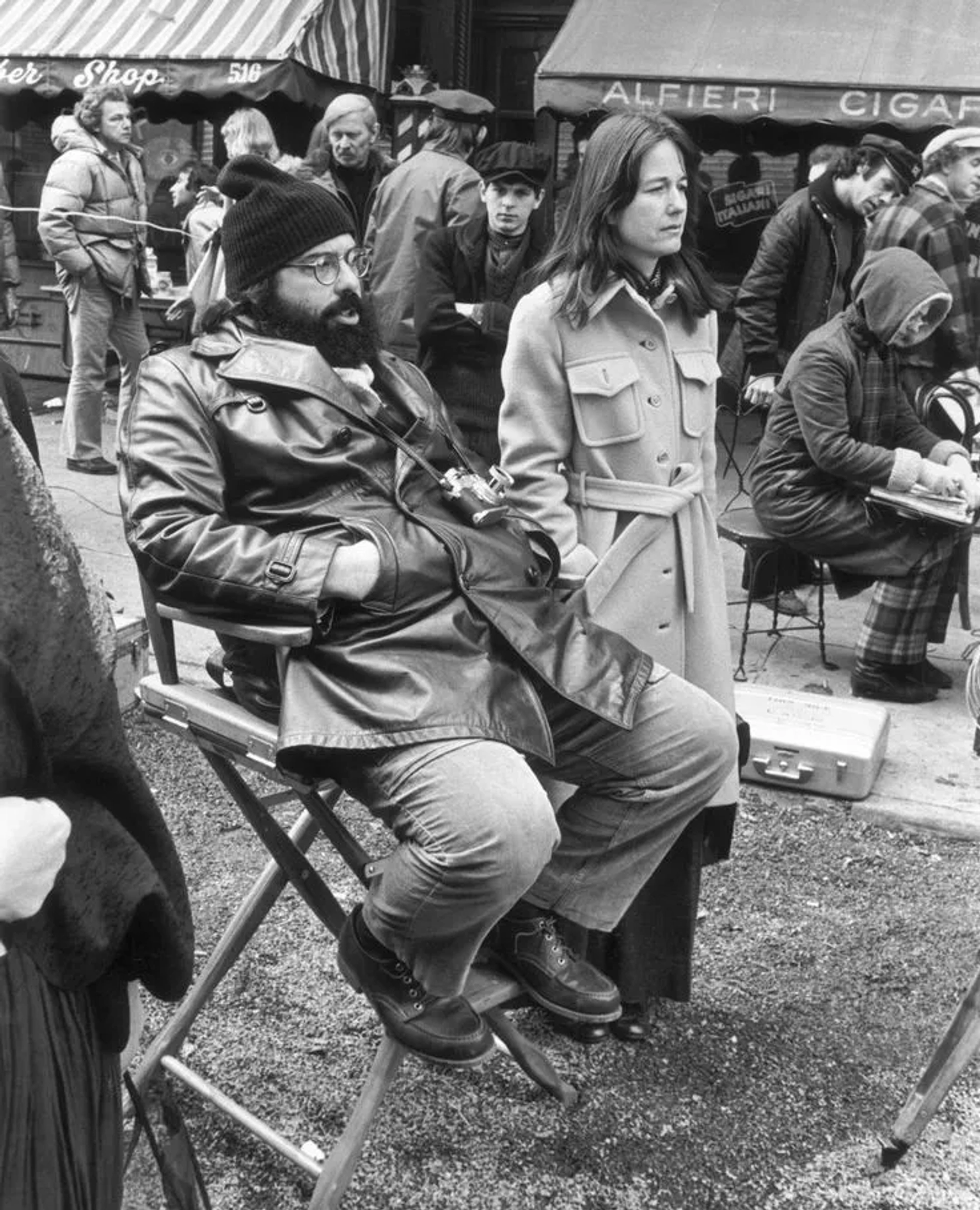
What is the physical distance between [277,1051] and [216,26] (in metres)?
8.48

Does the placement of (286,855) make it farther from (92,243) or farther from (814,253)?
(92,243)

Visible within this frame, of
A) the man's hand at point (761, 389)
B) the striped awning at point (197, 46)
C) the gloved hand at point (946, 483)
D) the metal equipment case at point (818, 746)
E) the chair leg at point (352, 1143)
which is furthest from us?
the striped awning at point (197, 46)

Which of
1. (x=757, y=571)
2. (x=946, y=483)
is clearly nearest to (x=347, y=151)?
(x=757, y=571)

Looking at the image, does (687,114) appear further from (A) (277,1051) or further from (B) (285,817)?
(A) (277,1051)

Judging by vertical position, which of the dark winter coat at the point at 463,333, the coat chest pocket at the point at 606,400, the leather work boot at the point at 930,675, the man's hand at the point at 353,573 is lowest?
the leather work boot at the point at 930,675

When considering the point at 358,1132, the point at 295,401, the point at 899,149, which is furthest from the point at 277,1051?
the point at 899,149

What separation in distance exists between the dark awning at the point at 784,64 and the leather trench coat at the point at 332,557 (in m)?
6.04

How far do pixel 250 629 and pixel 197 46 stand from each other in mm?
8291

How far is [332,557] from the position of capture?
251cm

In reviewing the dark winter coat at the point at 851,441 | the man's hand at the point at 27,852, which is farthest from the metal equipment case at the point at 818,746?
the man's hand at the point at 27,852

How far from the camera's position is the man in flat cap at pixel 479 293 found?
5.23m

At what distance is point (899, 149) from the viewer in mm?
7016

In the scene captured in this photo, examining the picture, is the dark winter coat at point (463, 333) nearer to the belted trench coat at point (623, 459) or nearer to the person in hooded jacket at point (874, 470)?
the person in hooded jacket at point (874, 470)

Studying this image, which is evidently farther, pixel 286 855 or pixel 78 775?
pixel 286 855
